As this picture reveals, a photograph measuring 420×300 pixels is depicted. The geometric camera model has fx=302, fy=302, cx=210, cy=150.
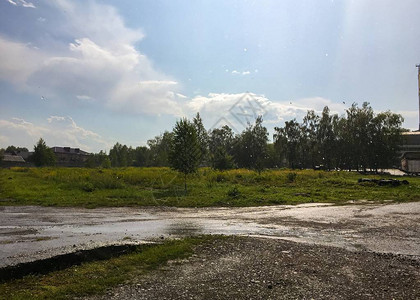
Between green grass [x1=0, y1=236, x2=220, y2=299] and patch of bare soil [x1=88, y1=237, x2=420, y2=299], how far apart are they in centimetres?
37

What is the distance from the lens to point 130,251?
28.8 feet

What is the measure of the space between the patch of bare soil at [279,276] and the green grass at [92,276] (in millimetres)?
371

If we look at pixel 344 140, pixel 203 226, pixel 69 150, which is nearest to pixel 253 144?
pixel 344 140

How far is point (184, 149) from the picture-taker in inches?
1077

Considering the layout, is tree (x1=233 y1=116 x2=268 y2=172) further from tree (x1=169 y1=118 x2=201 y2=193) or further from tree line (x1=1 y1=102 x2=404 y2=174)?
tree (x1=169 y1=118 x2=201 y2=193)

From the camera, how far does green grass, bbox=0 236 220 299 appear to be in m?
5.82

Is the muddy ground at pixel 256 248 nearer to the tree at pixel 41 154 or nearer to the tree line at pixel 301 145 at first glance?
the tree line at pixel 301 145

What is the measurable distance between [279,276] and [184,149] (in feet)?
69.3

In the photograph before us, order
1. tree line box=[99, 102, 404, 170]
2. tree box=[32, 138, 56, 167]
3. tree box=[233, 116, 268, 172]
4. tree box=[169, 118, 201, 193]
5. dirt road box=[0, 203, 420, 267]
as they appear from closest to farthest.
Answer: dirt road box=[0, 203, 420, 267] → tree box=[169, 118, 201, 193] → tree line box=[99, 102, 404, 170] → tree box=[32, 138, 56, 167] → tree box=[233, 116, 268, 172]

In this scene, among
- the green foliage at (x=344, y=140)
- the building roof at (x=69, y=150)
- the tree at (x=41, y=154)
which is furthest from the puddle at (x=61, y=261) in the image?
the building roof at (x=69, y=150)

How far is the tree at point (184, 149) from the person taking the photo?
27.2 meters

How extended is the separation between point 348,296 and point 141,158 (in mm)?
124597

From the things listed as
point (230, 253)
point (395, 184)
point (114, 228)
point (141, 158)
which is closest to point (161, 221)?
point (114, 228)

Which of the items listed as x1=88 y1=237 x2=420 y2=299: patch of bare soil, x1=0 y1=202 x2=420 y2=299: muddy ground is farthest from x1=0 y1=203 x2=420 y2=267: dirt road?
x1=88 y1=237 x2=420 y2=299: patch of bare soil
